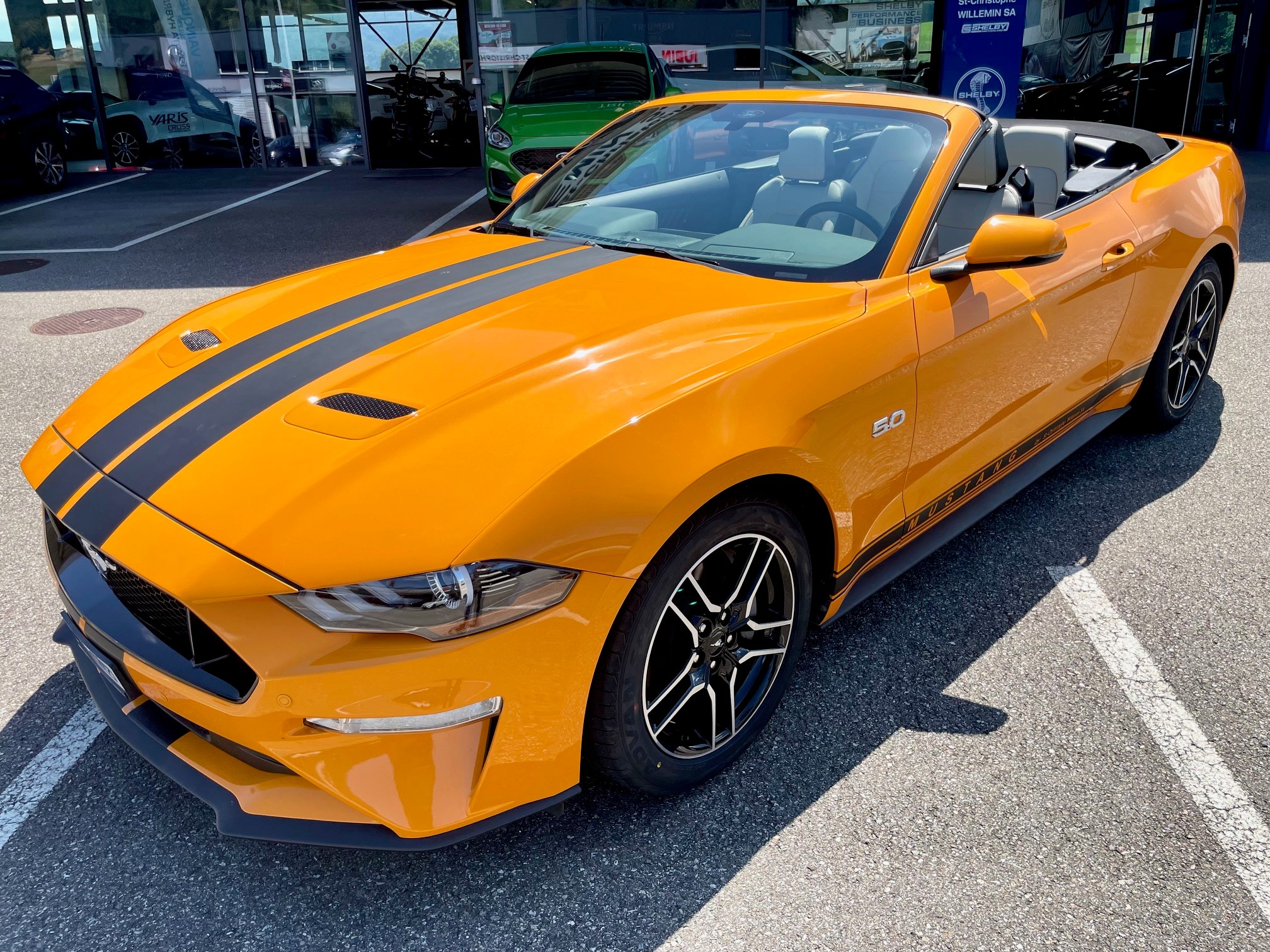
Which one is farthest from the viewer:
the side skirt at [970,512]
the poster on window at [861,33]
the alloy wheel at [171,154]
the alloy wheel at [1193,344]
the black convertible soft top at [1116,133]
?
the alloy wheel at [171,154]

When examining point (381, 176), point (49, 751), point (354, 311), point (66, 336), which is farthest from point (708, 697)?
point (381, 176)

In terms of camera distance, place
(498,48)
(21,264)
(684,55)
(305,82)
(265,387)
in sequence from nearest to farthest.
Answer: (265,387) → (21,264) → (498,48) → (684,55) → (305,82)

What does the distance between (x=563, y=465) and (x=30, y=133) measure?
1373 cm

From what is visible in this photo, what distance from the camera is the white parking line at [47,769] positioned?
94.2 inches

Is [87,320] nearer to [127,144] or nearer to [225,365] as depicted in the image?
[225,365]

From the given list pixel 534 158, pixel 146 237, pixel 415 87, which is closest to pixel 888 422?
pixel 534 158

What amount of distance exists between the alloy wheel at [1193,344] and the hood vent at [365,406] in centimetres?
344

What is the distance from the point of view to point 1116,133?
4.58 m

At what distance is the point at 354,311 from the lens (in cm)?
261

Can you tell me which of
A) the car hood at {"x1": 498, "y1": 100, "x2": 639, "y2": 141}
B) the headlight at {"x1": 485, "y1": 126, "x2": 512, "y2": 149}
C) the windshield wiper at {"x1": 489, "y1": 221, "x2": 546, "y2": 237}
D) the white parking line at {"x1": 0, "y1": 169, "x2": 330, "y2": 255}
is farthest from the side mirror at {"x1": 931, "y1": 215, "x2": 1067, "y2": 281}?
the white parking line at {"x1": 0, "y1": 169, "x2": 330, "y2": 255}

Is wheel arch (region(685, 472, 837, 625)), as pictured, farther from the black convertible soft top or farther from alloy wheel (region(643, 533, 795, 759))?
the black convertible soft top

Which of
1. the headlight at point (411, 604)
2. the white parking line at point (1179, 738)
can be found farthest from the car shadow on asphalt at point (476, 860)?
the headlight at point (411, 604)

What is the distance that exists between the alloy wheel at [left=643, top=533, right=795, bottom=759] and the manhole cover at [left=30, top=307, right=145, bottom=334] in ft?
18.6

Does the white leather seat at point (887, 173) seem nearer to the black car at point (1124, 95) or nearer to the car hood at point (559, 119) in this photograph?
the car hood at point (559, 119)
